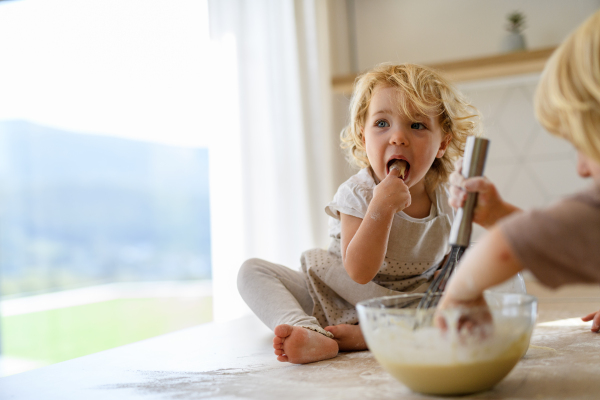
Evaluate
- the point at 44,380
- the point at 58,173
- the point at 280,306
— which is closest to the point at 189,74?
the point at 280,306

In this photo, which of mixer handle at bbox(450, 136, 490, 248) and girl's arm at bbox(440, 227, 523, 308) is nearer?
girl's arm at bbox(440, 227, 523, 308)

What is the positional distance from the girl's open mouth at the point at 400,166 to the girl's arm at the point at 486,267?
40 centimetres

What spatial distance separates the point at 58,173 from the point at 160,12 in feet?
15.8

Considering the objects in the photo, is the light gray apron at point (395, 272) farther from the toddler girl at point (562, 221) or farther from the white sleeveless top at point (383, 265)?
the toddler girl at point (562, 221)

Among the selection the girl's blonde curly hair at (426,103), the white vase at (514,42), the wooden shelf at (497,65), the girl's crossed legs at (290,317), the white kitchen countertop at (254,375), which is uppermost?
the white vase at (514,42)

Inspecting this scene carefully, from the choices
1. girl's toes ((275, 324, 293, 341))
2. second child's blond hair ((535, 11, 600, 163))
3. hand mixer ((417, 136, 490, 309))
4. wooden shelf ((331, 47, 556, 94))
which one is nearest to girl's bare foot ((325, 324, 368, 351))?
girl's toes ((275, 324, 293, 341))

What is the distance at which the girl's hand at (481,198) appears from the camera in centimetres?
56

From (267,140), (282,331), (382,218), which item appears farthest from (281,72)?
(282,331)

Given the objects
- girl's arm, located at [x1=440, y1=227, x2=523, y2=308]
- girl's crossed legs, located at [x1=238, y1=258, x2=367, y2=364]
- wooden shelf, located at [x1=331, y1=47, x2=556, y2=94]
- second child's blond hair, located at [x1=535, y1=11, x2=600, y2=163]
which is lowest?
girl's crossed legs, located at [x1=238, y1=258, x2=367, y2=364]

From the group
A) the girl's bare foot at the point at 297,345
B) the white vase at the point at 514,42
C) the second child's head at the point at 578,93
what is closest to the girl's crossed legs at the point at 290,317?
the girl's bare foot at the point at 297,345

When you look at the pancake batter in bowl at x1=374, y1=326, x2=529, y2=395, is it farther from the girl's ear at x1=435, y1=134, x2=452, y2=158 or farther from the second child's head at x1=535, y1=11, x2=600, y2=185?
the girl's ear at x1=435, y1=134, x2=452, y2=158

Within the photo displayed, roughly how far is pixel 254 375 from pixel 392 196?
1.11 feet

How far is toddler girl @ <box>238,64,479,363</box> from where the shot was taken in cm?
81

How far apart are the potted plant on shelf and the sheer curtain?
725mm
